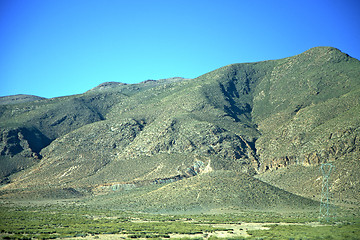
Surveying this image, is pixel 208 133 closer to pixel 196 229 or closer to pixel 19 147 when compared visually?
pixel 19 147

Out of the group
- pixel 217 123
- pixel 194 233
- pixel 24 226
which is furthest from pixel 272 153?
pixel 24 226

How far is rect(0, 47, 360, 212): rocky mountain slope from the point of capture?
113 metres

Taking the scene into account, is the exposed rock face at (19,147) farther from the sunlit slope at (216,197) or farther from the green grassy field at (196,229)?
the green grassy field at (196,229)

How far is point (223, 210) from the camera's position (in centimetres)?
8531

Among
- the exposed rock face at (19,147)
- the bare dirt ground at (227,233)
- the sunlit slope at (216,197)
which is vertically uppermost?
the exposed rock face at (19,147)

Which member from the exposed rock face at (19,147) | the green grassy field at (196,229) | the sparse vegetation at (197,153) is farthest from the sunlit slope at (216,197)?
the exposed rock face at (19,147)

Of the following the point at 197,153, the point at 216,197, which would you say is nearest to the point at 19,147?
the point at 197,153

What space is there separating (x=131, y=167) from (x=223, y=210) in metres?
49.7

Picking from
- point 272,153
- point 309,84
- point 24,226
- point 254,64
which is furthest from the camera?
point 254,64

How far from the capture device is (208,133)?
5241 inches

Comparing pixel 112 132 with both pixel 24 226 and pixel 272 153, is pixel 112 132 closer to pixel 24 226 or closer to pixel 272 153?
pixel 272 153

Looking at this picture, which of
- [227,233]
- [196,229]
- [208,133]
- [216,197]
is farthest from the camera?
[208,133]

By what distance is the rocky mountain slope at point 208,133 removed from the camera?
372 ft

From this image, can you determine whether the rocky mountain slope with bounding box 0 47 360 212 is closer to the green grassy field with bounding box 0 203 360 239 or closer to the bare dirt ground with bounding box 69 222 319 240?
the green grassy field with bounding box 0 203 360 239
